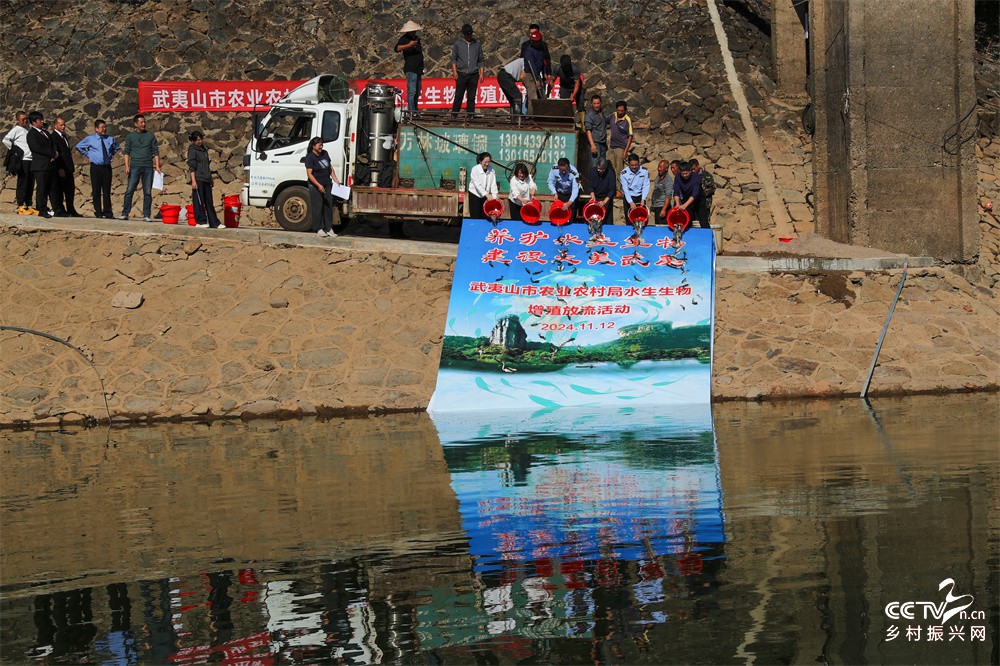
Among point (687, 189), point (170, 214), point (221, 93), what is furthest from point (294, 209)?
point (221, 93)

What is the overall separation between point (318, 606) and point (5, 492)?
5.96 m

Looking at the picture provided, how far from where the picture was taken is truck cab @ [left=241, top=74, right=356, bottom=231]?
2369 cm

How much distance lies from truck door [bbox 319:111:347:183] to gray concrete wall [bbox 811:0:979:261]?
851cm

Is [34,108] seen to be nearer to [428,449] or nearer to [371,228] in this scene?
[371,228]

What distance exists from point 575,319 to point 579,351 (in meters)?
0.60

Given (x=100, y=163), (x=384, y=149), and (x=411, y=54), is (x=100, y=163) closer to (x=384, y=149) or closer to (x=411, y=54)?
(x=384, y=149)

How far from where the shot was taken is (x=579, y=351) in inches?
800

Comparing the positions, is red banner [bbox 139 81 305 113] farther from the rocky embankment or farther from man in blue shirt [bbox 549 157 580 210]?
man in blue shirt [bbox 549 157 580 210]

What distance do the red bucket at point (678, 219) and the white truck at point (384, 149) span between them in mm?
2143

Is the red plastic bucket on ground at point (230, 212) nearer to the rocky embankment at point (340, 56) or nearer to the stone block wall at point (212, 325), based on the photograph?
the stone block wall at point (212, 325)

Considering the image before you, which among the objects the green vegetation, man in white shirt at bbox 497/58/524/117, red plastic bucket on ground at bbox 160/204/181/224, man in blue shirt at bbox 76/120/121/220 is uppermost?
man in white shirt at bbox 497/58/524/117

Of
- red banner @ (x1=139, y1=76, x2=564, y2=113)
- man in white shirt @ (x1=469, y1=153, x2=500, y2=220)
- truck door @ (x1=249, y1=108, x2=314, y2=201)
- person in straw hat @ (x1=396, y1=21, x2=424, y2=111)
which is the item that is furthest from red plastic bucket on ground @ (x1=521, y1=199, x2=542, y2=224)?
red banner @ (x1=139, y1=76, x2=564, y2=113)

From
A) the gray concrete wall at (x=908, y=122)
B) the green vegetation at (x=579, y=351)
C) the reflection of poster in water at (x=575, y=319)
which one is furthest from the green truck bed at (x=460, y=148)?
the gray concrete wall at (x=908, y=122)

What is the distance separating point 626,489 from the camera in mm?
12430
